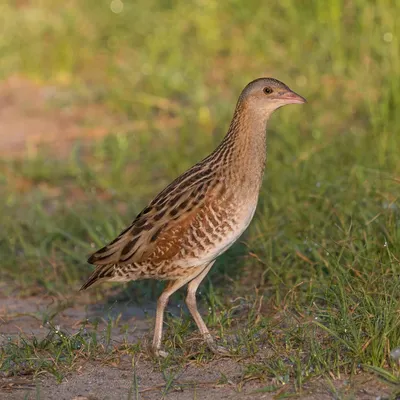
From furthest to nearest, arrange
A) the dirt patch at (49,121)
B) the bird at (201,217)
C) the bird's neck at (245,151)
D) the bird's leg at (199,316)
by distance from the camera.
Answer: the dirt patch at (49,121)
the bird's neck at (245,151)
the bird at (201,217)
the bird's leg at (199,316)

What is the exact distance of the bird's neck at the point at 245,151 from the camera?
17.6ft

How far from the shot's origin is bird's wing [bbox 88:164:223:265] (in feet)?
17.5

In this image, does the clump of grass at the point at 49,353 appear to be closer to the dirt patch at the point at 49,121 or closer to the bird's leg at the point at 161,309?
the bird's leg at the point at 161,309

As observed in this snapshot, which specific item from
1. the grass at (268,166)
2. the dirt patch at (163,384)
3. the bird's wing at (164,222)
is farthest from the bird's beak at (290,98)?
the dirt patch at (163,384)

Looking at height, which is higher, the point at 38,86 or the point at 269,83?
the point at 269,83

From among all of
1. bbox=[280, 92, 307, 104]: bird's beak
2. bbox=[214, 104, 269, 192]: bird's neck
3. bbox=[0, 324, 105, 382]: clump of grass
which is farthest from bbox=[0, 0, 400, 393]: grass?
bbox=[280, 92, 307, 104]: bird's beak

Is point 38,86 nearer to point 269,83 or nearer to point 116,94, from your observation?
point 116,94

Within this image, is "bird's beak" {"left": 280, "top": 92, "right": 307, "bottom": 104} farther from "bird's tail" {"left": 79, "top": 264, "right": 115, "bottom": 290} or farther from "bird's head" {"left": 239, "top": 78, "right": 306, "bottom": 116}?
"bird's tail" {"left": 79, "top": 264, "right": 115, "bottom": 290}

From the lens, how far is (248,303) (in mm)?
5906

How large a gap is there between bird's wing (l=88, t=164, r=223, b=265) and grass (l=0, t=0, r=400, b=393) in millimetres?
463

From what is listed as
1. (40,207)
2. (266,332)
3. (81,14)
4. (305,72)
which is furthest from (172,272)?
(81,14)

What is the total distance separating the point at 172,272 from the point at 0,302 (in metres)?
1.54

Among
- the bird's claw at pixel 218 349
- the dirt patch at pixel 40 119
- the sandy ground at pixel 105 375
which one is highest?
the dirt patch at pixel 40 119

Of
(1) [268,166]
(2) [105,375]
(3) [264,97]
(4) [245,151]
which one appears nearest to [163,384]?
(2) [105,375]
